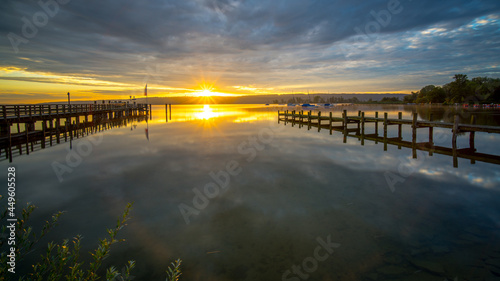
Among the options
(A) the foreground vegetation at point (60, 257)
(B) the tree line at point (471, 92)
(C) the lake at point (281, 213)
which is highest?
(B) the tree line at point (471, 92)

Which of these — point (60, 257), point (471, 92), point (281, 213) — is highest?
point (471, 92)

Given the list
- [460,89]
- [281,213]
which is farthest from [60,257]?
[460,89]

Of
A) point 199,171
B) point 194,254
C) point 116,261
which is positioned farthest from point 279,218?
point 199,171

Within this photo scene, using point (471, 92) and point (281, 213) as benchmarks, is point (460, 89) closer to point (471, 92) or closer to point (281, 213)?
point (471, 92)

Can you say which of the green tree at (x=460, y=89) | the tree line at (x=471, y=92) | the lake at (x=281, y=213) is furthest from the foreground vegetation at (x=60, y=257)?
the green tree at (x=460, y=89)

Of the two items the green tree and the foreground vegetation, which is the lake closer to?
the foreground vegetation

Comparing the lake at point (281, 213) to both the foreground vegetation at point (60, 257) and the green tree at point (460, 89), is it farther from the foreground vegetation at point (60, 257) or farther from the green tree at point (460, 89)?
the green tree at point (460, 89)

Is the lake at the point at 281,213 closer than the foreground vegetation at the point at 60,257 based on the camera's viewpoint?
No

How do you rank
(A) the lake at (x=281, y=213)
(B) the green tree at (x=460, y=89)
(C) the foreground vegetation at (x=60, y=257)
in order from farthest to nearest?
(B) the green tree at (x=460, y=89), (A) the lake at (x=281, y=213), (C) the foreground vegetation at (x=60, y=257)

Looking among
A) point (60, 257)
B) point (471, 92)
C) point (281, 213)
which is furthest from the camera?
point (471, 92)

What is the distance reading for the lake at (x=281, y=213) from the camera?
24.4 ft

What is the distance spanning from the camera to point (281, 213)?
1064 centimetres

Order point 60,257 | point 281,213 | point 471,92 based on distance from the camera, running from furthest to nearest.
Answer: point 471,92 → point 281,213 → point 60,257

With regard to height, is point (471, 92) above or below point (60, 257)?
above
